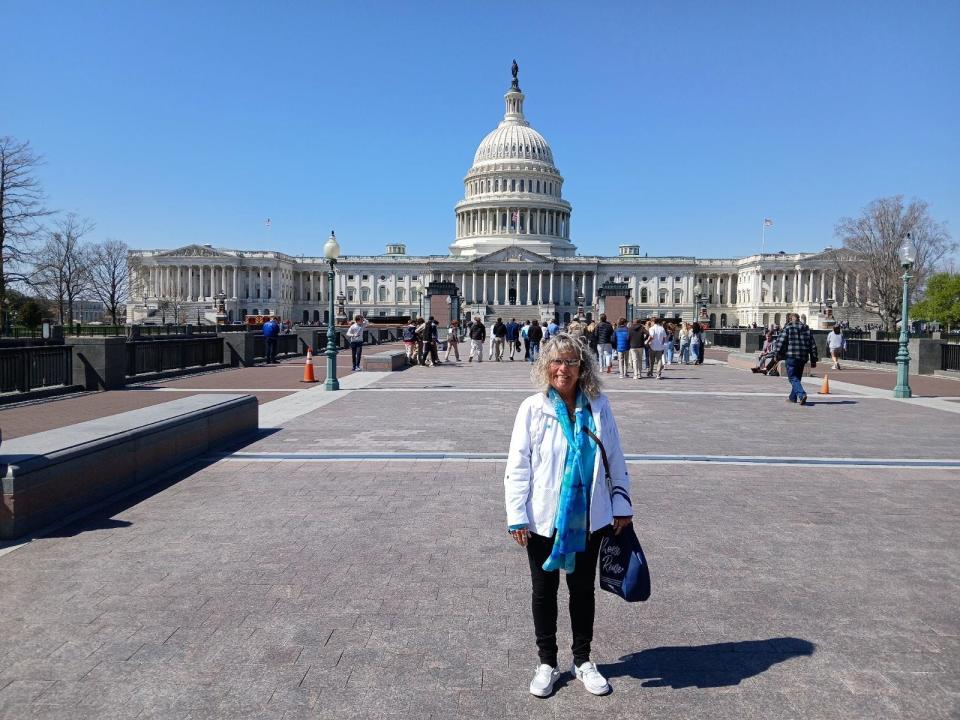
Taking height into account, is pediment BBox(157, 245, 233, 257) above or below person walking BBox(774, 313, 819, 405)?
above

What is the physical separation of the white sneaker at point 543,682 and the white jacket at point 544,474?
746 millimetres

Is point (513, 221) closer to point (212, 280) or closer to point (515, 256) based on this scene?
point (515, 256)

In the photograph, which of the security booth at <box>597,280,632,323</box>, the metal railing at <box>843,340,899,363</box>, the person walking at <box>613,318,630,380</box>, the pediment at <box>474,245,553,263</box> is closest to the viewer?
the person walking at <box>613,318,630,380</box>

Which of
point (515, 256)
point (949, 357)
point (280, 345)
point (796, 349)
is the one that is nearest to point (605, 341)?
point (796, 349)

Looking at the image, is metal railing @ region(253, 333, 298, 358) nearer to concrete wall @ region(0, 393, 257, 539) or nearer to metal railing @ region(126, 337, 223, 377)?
metal railing @ region(126, 337, 223, 377)

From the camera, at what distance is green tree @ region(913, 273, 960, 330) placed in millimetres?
66812

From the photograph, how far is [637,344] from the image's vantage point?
23.6 m

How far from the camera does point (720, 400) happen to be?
17812 mm

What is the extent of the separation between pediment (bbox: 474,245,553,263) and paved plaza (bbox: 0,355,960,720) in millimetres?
122889

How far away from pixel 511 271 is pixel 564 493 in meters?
132

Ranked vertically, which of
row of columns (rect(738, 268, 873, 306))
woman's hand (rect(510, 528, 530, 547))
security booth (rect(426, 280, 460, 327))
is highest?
row of columns (rect(738, 268, 873, 306))

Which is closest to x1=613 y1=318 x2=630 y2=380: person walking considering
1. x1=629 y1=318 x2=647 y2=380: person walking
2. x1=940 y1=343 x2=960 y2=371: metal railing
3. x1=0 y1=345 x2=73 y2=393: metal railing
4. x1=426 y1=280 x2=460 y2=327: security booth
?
x1=629 y1=318 x2=647 y2=380: person walking

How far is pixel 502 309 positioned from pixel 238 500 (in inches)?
4532

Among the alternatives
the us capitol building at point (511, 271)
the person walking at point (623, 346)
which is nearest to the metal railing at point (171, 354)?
the person walking at point (623, 346)
